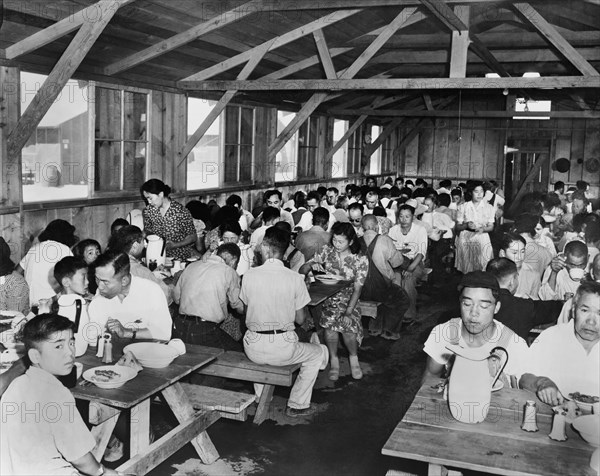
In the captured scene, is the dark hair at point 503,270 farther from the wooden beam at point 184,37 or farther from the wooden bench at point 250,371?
the wooden beam at point 184,37

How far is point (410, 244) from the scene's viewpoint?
27.8ft

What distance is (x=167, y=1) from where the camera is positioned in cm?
689

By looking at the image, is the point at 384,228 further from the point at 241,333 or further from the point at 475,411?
the point at 475,411

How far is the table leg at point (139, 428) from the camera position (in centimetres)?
407

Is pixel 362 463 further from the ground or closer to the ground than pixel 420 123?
closer to the ground

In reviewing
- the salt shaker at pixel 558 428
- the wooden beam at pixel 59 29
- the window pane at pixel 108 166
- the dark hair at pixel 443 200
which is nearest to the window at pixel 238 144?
the window pane at pixel 108 166

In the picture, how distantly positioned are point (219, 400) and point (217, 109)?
5635 mm

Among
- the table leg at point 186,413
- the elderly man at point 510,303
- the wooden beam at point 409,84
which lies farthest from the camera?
the wooden beam at point 409,84

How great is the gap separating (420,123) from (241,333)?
1499cm

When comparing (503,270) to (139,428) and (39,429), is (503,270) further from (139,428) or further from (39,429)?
(39,429)

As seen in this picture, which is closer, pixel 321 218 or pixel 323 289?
pixel 323 289

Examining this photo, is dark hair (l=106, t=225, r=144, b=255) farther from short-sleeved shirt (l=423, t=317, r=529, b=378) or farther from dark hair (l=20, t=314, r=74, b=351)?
short-sleeved shirt (l=423, t=317, r=529, b=378)

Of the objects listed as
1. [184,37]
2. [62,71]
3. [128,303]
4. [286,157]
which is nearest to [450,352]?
[128,303]

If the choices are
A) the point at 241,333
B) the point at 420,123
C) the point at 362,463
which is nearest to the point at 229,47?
the point at 241,333
